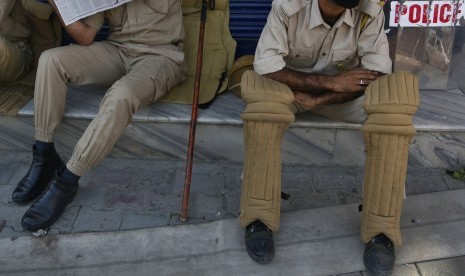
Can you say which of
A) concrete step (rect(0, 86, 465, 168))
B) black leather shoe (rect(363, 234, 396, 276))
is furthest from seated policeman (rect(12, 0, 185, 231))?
black leather shoe (rect(363, 234, 396, 276))

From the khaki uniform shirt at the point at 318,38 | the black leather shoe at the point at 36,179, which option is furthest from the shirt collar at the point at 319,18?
the black leather shoe at the point at 36,179

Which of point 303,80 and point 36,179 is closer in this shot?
point 303,80

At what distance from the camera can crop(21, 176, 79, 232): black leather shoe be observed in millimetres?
2967

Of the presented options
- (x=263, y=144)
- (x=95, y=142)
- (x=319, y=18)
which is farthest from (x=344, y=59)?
(x=95, y=142)

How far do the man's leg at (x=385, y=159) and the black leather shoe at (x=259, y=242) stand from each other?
18.9 inches

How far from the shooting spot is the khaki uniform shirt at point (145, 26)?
3.44m

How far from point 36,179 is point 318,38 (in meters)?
1.79

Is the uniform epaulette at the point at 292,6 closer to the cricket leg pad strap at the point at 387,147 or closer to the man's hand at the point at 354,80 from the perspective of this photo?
the man's hand at the point at 354,80

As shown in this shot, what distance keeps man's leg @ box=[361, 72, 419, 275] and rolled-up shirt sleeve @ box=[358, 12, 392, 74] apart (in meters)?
0.21

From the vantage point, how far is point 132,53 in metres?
3.51

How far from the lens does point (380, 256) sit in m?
2.74

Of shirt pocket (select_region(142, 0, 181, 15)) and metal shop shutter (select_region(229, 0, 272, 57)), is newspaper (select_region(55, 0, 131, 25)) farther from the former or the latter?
metal shop shutter (select_region(229, 0, 272, 57))

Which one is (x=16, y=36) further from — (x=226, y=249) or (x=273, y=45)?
(x=226, y=249)

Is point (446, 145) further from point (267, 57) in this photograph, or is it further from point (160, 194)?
point (160, 194)
